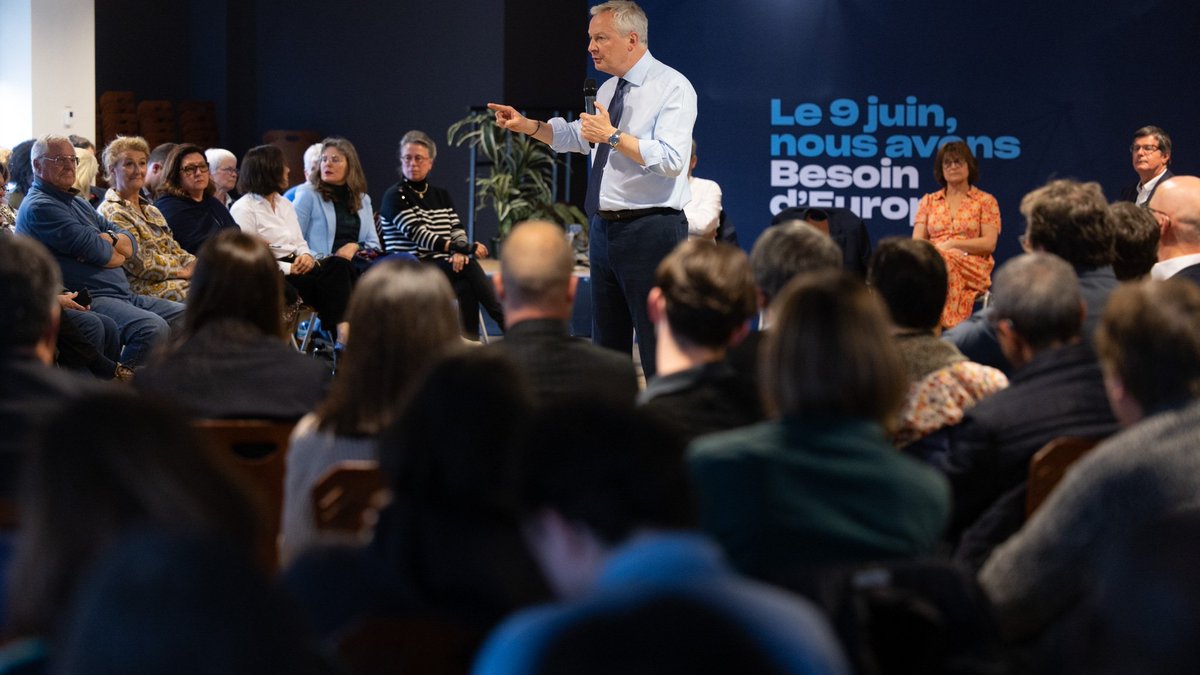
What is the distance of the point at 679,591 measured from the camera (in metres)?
1.08

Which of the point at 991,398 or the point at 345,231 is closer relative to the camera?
the point at 991,398

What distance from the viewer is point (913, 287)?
3.14 meters

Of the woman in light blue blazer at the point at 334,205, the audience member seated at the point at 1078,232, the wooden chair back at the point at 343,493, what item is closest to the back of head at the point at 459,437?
the wooden chair back at the point at 343,493

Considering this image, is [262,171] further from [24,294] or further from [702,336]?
[702,336]

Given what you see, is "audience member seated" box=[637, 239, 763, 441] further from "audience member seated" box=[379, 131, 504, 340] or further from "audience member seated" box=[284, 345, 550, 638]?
"audience member seated" box=[379, 131, 504, 340]

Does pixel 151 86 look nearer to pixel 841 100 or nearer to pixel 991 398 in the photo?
pixel 841 100

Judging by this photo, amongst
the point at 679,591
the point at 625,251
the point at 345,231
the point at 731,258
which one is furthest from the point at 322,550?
the point at 345,231

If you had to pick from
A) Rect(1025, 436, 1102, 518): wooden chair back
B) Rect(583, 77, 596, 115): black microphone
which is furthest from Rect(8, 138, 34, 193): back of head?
Rect(1025, 436, 1102, 518): wooden chair back

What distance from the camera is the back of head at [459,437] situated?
A: 1738 mm

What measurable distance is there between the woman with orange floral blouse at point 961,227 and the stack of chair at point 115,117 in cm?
756

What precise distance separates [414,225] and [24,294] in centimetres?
506

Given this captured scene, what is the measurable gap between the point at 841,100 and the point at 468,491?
705cm

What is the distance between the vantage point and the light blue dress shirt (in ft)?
17.0

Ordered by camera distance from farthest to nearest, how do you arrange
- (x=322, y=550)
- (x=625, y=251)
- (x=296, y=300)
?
(x=296, y=300), (x=625, y=251), (x=322, y=550)
